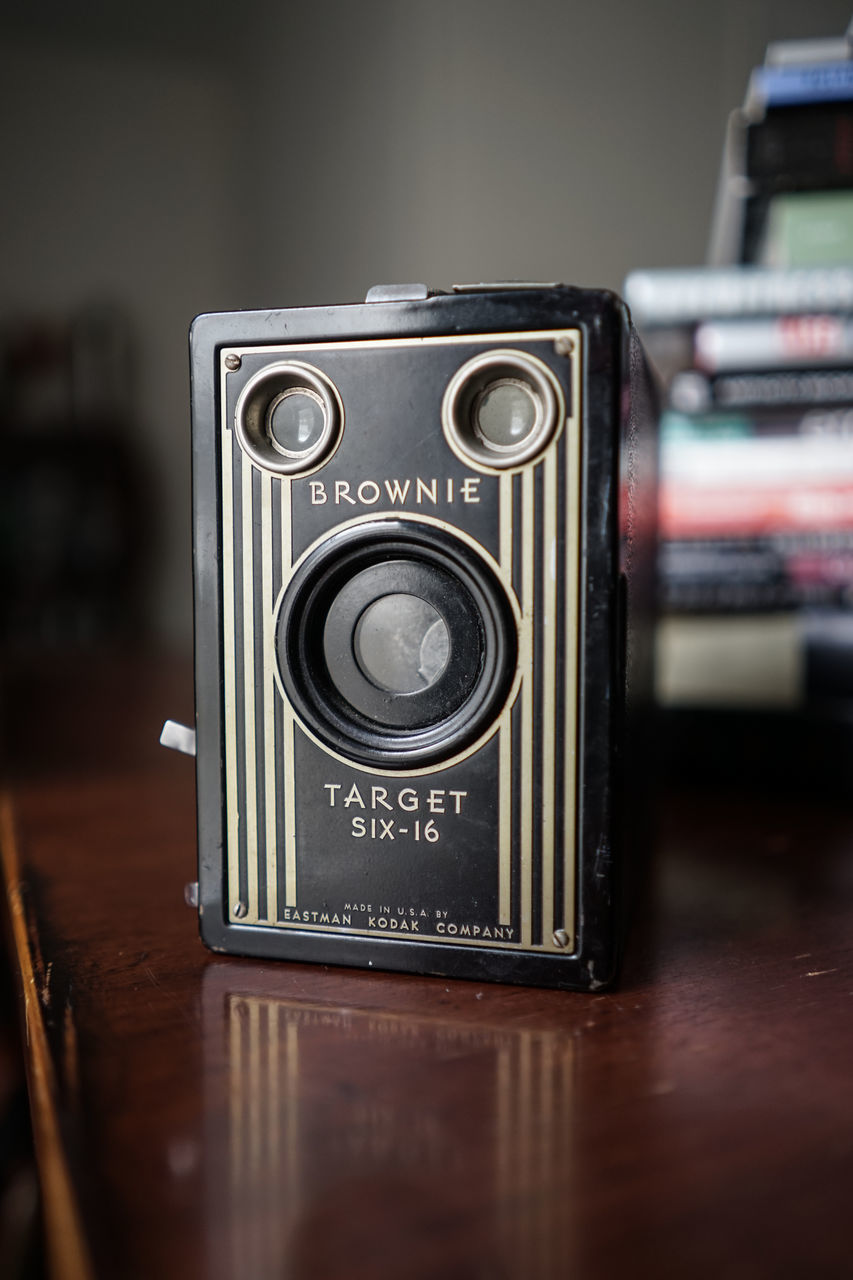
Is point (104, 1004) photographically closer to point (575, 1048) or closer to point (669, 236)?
point (575, 1048)

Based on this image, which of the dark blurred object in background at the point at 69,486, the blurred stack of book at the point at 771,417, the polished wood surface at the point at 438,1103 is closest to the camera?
the polished wood surface at the point at 438,1103

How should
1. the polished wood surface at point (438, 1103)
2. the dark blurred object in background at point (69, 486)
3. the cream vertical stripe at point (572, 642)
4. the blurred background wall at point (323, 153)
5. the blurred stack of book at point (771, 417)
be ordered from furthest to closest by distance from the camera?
the dark blurred object in background at point (69, 486), the blurred background wall at point (323, 153), the blurred stack of book at point (771, 417), the cream vertical stripe at point (572, 642), the polished wood surface at point (438, 1103)

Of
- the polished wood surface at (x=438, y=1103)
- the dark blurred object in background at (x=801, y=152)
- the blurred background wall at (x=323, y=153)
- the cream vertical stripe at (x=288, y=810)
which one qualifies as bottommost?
the polished wood surface at (x=438, y=1103)

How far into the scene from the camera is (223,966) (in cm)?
42

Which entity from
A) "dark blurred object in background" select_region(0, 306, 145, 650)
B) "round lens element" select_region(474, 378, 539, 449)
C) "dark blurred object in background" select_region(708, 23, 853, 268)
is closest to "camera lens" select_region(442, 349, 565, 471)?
"round lens element" select_region(474, 378, 539, 449)

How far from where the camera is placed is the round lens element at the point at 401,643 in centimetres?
42

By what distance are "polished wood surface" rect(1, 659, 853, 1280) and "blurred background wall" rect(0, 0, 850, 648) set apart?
3.98 feet

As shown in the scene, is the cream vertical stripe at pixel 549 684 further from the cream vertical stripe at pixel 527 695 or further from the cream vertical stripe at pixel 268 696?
the cream vertical stripe at pixel 268 696

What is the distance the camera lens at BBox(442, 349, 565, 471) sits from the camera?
383mm

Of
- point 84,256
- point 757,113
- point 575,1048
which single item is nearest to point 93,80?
point 84,256

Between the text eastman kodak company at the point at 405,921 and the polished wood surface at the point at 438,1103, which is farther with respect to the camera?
the text eastman kodak company at the point at 405,921

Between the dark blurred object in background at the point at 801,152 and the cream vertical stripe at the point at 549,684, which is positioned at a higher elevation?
the dark blurred object in background at the point at 801,152

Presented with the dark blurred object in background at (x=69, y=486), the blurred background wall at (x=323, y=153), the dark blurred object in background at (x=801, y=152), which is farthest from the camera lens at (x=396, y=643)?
the dark blurred object in background at (x=69, y=486)

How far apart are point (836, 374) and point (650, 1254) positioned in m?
0.66
